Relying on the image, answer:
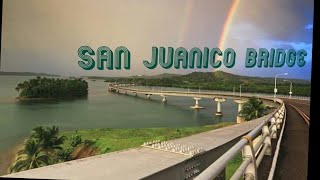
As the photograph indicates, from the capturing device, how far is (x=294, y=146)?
3.50 meters

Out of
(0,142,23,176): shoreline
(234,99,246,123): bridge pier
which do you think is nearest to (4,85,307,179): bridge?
(234,99,246,123): bridge pier

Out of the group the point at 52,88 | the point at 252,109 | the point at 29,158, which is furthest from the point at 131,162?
the point at 52,88

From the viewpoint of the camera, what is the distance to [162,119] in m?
4.26

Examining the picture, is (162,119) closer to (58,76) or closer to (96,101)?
(96,101)

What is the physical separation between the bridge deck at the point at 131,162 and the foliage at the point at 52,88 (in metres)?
0.87

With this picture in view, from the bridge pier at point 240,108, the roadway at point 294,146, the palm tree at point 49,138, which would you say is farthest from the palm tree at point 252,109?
the palm tree at point 49,138

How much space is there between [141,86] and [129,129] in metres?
0.50

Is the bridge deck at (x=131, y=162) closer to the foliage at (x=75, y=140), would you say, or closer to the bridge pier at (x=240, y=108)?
the bridge pier at (x=240, y=108)

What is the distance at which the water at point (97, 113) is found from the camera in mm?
4230

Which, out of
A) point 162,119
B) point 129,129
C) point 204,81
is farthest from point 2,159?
point 204,81

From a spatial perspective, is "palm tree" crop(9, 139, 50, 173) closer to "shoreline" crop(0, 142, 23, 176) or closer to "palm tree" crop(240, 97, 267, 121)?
"shoreline" crop(0, 142, 23, 176)

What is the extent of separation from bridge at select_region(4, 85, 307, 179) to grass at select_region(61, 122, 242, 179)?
125 millimetres

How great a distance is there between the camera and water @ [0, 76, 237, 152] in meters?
4.23

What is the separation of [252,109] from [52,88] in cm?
222
